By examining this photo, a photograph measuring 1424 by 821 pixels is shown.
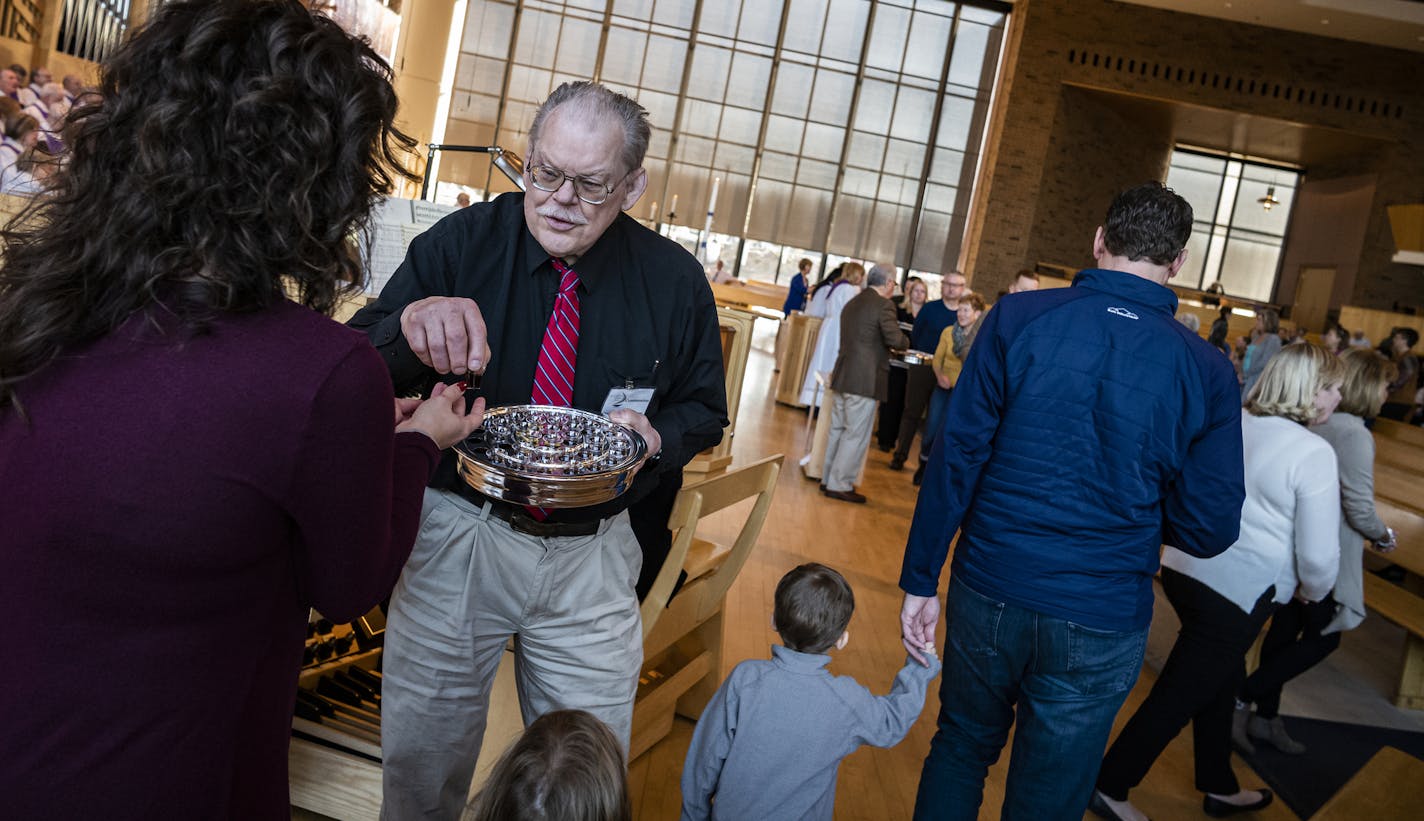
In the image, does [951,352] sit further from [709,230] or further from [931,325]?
[709,230]

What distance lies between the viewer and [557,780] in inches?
53.9

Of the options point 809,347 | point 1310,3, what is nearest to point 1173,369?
point 809,347

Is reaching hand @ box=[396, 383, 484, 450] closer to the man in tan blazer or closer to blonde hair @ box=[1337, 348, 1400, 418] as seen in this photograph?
blonde hair @ box=[1337, 348, 1400, 418]

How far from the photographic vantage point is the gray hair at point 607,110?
5.92 feet

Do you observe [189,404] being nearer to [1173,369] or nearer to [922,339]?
[1173,369]

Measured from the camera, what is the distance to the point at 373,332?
177cm

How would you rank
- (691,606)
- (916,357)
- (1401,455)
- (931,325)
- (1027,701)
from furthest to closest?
1. (931,325)
2. (916,357)
3. (1401,455)
4. (691,606)
5. (1027,701)

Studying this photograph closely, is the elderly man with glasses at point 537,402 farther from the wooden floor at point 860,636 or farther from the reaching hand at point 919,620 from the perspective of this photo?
the wooden floor at point 860,636

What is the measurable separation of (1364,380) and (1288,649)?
3.38ft

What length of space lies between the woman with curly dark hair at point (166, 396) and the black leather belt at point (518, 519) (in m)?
0.75

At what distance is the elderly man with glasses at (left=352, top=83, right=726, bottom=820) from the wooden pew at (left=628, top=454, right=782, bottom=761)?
44 centimetres

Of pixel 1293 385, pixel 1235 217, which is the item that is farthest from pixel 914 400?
pixel 1235 217

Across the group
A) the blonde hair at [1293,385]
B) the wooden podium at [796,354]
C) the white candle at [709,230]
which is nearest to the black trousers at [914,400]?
the wooden podium at [796,354]

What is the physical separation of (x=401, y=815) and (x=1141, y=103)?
18.3 m
